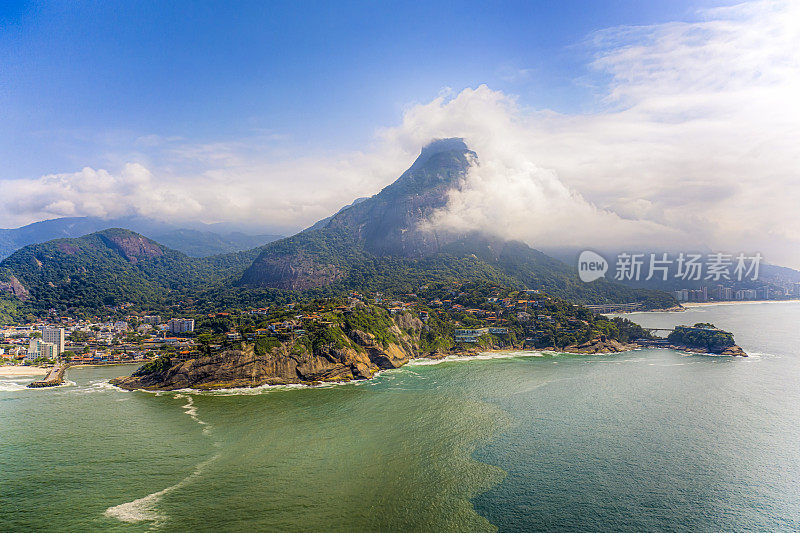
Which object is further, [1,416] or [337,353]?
[337,353]

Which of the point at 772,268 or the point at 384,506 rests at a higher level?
the point at 772,268

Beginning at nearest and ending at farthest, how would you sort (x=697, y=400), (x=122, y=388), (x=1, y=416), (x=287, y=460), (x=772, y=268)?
(x=287, y=460) → (x=1, y=416) → (x=697, y=400) → (x=122, y=388) → (x=772, y=268)

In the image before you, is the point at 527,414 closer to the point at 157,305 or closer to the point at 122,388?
the point at 122,388

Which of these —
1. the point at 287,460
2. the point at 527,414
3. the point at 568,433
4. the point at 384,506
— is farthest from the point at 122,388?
the point at 568,433

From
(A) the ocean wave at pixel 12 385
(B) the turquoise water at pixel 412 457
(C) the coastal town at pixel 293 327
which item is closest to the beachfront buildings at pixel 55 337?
(C) the coastal town at pixel 293 327

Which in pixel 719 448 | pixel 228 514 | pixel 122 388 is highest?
pixel 719 448

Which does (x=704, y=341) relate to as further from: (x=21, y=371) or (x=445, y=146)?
(x=445, y=146)

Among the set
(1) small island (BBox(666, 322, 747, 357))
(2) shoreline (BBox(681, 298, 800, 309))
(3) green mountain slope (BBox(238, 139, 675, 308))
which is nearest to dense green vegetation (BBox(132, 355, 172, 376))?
(3) green mountain slope (BBox(238, 139, 675, 308))

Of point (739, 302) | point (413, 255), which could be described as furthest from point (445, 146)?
point (739, 302)
